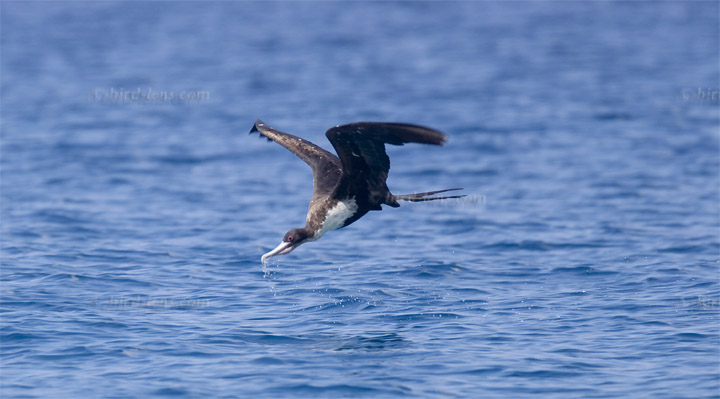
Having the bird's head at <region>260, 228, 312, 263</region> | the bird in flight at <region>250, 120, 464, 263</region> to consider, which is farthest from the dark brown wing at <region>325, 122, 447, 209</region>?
the bird's head at <region>260, 228, 312, 263</region>

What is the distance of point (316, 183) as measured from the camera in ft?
43.9

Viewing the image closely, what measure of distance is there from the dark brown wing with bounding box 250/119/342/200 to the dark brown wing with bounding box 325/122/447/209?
77cm

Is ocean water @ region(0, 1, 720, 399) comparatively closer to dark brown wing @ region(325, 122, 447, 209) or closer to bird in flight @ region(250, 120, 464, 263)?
bird in flight @ region(250, 120, 464, 263)

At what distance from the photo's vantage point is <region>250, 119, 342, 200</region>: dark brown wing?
43.2ft

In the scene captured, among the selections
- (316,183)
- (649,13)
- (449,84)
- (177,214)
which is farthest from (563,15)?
(316,183)

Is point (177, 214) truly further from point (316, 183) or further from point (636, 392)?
point (636, 392)

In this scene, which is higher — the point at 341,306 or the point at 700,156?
the point at 700,156

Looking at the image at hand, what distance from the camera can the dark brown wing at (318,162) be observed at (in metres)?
13.2

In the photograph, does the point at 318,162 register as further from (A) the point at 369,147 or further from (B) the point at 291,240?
(A) the point at 369,147

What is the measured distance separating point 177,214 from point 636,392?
39.3 feet

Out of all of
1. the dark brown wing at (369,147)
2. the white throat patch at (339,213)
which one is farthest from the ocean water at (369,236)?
the dark brown wing at (369,147)

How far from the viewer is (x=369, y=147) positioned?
37.6 ft

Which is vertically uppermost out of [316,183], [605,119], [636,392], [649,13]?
[649,13]

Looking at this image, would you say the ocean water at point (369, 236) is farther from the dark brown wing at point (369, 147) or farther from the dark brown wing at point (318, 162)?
the dark brown wing at point (369, 147)
